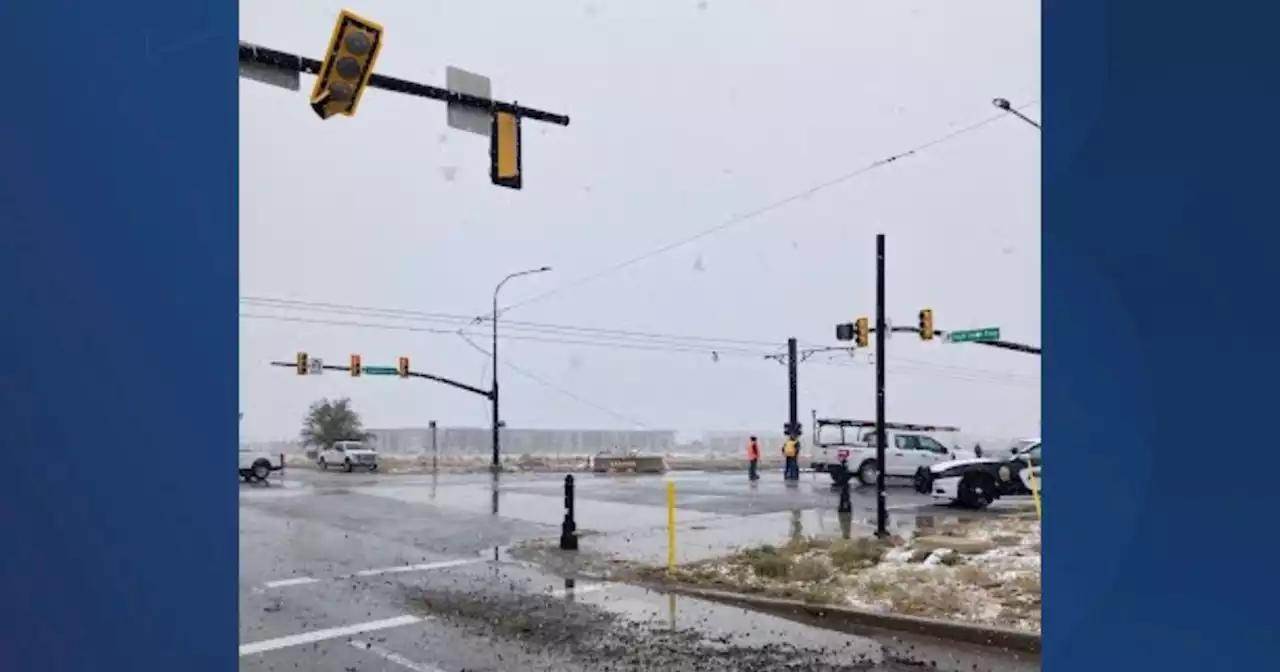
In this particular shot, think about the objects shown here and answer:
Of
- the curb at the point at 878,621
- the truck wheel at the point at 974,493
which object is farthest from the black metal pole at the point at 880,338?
the curb at the point at 878,621

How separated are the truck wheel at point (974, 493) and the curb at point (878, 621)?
441 inches

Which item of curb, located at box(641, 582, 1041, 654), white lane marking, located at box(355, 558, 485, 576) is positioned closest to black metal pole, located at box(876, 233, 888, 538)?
curb, located at box(641, 582, 1041, 654)

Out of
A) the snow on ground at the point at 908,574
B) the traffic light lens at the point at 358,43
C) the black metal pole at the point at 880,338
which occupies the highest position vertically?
the traffic light lens at the point at 358,43

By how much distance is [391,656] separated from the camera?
716 cm

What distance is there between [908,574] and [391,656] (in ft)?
19.3

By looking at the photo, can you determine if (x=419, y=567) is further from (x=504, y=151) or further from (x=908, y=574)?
(x=908, y=574)

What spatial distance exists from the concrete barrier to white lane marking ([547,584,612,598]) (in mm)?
35319

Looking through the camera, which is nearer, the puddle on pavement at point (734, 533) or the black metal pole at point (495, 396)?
the puddle on pavement at point (734, 533)

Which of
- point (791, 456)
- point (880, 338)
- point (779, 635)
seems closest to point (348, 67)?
point (779, 635)

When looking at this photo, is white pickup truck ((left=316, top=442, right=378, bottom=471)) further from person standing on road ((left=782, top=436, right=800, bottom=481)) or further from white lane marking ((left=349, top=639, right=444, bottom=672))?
white lane marking ((left=349, top=639, right=444, bottom=672))

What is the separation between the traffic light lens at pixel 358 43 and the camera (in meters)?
8.76

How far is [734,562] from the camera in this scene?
11539mm

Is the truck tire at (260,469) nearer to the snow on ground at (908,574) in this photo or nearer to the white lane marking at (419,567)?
the white lane marking at (419,567)

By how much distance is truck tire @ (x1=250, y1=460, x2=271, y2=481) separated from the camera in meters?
34.4
